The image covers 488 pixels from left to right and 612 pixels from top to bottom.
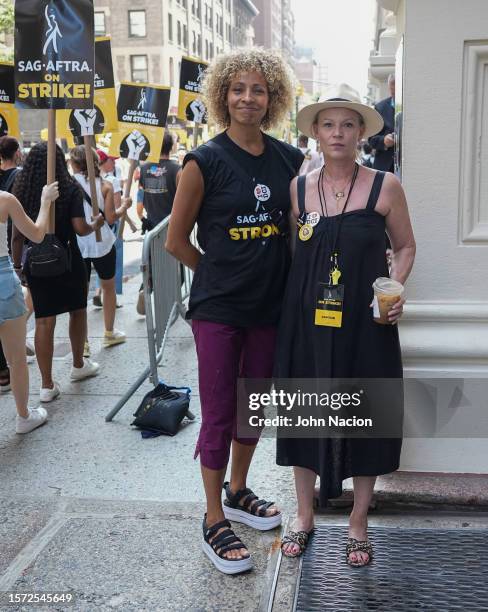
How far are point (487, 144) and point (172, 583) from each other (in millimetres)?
2318

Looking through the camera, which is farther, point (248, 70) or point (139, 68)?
point (139, 68)

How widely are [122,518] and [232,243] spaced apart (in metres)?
1.47

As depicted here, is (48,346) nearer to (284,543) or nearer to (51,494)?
(51,494)

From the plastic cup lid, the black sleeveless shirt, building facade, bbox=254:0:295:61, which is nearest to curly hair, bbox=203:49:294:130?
the black sleeveless shirt

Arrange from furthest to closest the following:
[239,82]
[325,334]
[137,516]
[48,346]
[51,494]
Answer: [48,346] < [51,494] < [137,516] < [239,82] < [325,334]

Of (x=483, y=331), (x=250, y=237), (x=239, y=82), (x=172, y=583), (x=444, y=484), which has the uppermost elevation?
(x=239, y=82)

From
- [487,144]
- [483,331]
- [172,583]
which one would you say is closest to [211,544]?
[172,583]

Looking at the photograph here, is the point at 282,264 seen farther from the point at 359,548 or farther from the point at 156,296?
the point at 156,296

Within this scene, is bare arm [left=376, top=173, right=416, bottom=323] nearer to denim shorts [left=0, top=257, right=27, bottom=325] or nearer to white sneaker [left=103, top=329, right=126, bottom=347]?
denim shorts [left=0, top=257, right=27, bottom=325]

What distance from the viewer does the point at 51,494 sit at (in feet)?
12.7

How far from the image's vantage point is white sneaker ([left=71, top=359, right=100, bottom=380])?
5.85 meters

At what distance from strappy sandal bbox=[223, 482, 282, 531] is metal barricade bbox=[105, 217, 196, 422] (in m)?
1.42

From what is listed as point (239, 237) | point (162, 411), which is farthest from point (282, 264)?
point (162, 411)

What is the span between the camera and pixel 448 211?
3.37m
